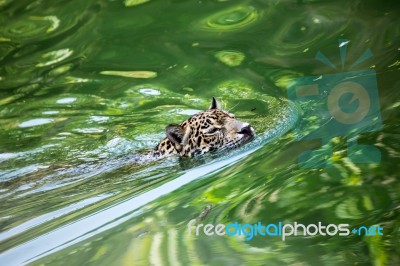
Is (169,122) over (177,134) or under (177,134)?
over

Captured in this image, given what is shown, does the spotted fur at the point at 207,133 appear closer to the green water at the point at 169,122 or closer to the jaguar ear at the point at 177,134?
the jaguar ear at the point at 177,134

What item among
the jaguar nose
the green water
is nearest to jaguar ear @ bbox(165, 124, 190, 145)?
the green water

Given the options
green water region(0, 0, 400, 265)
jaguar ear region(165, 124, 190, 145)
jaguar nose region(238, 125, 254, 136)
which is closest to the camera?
green water region(0, 0, 400, 265)

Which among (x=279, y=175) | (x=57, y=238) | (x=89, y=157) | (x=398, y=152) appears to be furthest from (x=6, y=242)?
(x=89, y=157)

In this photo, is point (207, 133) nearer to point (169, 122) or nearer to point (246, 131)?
point (246, 131)

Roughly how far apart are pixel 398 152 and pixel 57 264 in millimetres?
2321

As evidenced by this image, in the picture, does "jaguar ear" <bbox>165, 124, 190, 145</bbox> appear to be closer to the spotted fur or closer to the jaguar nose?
the spotted fur

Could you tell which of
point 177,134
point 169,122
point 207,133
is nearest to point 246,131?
point 207,133

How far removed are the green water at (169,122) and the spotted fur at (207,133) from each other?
217 millimetres

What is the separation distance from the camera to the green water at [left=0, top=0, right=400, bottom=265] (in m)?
4.17

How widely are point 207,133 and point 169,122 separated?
71.1 inches

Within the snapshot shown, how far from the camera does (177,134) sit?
7688mm

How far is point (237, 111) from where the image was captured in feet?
30.2

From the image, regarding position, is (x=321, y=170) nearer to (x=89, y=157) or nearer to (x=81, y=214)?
(x=81, y=214)
